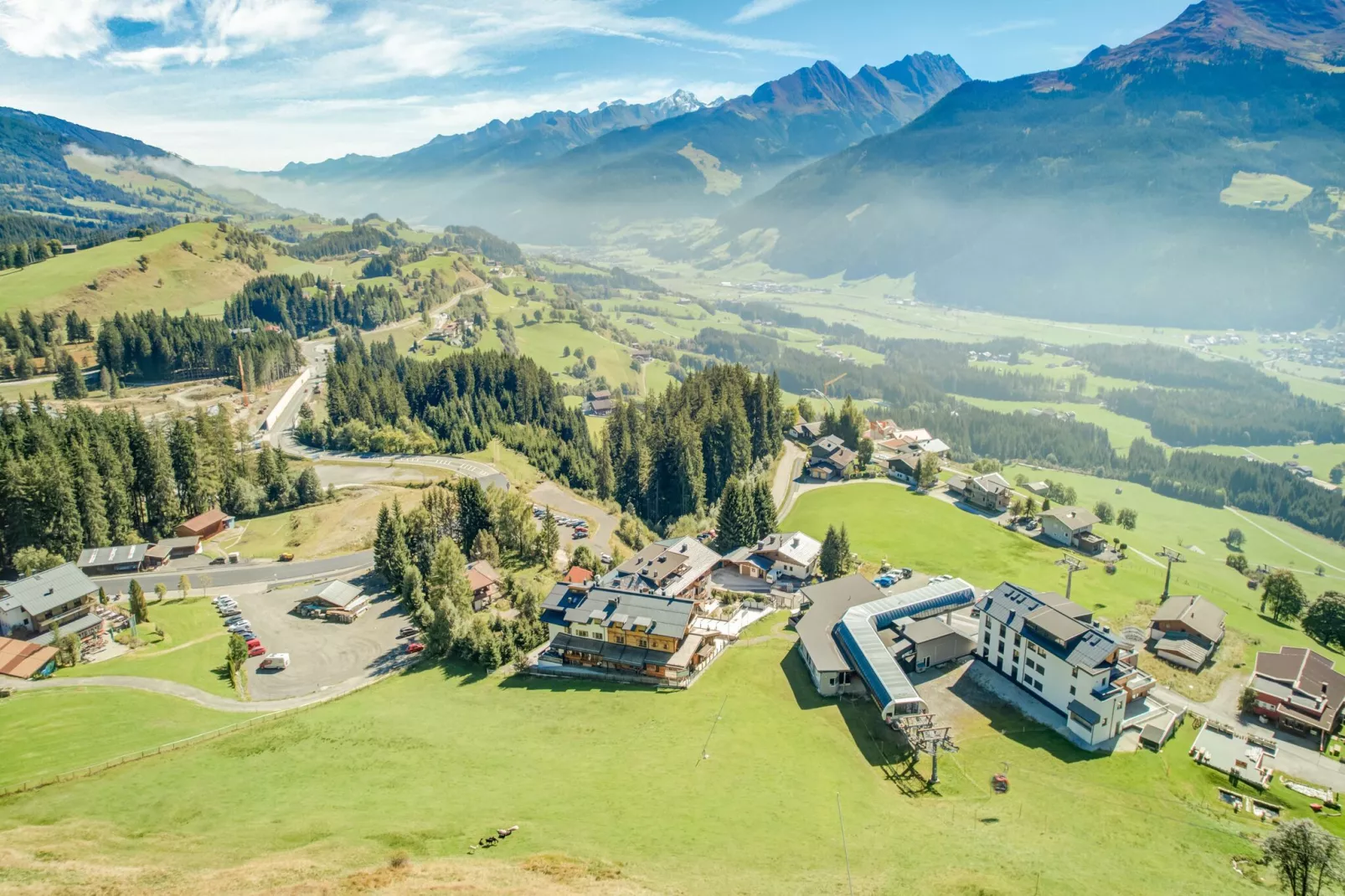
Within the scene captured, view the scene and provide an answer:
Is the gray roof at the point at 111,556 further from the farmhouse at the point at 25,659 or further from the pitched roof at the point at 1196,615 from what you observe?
the pitched roof at the point at 1196,615

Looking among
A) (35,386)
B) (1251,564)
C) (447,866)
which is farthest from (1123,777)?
(35,386)

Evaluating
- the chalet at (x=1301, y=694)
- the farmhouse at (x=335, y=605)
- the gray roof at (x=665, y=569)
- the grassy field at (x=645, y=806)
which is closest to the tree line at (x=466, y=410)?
the gray roof at (x=665, y=569)

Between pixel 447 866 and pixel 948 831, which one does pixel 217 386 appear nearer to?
pixel 447 866

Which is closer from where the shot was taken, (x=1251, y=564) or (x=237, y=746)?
(x=237, y=746)

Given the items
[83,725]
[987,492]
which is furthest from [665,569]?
[987,492]

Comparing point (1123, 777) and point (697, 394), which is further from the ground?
point (697, 394)

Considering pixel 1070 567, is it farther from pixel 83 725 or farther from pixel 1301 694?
pixel 83 725

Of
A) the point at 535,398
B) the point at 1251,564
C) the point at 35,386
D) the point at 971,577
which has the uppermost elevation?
the point at 35,386
